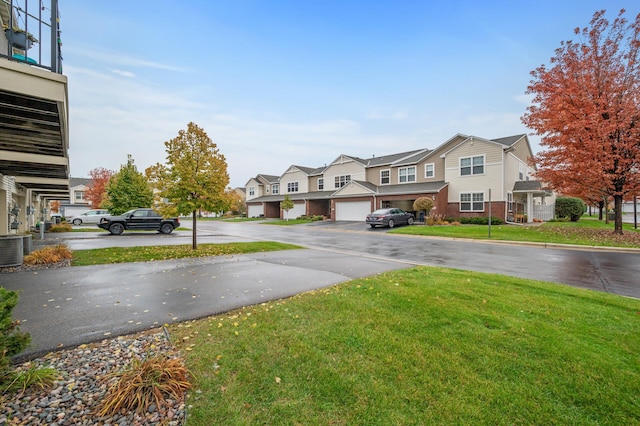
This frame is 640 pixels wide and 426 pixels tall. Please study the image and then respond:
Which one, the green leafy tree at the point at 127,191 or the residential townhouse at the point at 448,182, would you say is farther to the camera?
the green leafy tree at the point at 127,191

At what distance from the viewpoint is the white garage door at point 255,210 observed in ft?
157

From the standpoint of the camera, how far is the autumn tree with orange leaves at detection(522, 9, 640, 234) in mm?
14719

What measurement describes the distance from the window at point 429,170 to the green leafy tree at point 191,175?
2399 cm

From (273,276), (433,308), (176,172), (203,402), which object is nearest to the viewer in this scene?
(203,402)

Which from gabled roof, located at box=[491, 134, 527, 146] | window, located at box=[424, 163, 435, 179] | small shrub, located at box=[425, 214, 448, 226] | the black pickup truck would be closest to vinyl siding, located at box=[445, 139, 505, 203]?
window, located at box=[424, 163, 435, 179]

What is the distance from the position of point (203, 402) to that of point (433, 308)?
140 inches

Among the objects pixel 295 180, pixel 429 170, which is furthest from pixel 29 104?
pixel 295 180

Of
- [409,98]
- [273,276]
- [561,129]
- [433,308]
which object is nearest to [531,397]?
[433,308]

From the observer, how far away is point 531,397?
8.40 ft

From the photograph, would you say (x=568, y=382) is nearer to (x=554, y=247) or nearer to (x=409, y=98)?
(x=554, y=247)

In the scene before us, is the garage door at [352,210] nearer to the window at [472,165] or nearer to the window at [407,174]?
the window at [407,174]

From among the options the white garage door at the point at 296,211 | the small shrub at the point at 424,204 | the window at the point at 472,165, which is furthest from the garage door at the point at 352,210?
the window at the point at 472,165

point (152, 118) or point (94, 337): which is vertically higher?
point (152, 118)

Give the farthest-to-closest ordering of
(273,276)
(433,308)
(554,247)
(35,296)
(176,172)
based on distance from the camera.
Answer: (554,247) → (176,172) → (273,276) → (35,296) → (433,308)
